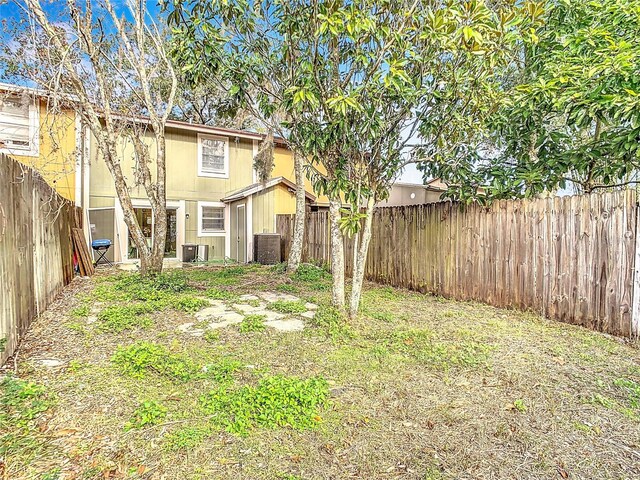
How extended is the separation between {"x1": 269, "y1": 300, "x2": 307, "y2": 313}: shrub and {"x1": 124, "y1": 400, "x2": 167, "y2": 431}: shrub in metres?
2.73

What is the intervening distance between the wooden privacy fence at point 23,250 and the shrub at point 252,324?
83.3 inches

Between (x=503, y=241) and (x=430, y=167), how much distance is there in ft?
5.11

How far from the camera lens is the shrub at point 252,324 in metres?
4.25

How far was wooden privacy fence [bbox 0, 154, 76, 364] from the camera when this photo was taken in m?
3.08

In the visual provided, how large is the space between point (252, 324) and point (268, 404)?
1969 mm

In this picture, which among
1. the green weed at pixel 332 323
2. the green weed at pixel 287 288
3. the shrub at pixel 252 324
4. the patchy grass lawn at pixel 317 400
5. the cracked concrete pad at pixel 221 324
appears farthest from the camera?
the green weed at pixel 287 288

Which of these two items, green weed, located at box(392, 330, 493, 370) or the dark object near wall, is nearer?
green weed, located at box(392, 330, 493, 370)

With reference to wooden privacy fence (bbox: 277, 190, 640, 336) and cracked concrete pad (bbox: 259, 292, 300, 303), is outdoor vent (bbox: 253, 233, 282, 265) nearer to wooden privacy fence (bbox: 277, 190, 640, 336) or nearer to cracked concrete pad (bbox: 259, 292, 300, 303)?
wooden privacy fence (bbox: 277, 190, 640, 336)

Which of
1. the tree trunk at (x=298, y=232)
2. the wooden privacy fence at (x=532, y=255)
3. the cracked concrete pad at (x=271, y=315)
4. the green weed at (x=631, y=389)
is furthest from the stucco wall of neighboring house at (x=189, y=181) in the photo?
the green weed at (x=631, y=389)

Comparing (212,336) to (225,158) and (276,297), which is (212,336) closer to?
Result: (276,297)

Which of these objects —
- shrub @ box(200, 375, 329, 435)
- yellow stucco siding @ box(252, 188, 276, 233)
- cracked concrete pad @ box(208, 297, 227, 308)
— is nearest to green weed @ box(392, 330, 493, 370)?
shrub @ box(200, 375, 329, 435)

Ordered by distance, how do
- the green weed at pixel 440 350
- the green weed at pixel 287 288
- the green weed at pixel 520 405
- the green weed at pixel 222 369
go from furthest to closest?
the green weed at pixel 287 288, the green weed at pixel 440 350, the green weed at pixel 222 369, the green weed at pixel 520 405

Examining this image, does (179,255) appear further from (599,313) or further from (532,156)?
(599,313)

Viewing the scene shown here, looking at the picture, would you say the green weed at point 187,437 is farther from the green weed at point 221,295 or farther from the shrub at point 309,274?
the shrub at point 309,274
